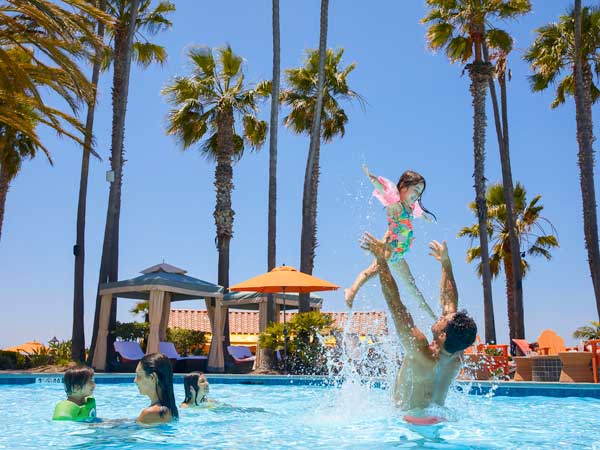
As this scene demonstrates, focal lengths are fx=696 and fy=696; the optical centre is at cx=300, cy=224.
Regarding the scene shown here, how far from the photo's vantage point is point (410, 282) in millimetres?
6199

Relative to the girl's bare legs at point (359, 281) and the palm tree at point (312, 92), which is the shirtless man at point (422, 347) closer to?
the girl's bare legs at point (359, 281)

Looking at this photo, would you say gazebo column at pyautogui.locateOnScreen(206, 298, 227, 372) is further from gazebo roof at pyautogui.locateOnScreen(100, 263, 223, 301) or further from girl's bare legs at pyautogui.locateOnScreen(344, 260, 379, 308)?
girl's bare legs at pyautogui.locateOnScreen(344, 260, 379, 308)

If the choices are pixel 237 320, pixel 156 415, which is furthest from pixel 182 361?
pixel 156 415

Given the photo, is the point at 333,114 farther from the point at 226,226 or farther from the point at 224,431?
the point at 224,431

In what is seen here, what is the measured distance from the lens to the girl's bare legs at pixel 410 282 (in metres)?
5.88

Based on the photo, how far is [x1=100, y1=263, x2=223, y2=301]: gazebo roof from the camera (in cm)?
1636

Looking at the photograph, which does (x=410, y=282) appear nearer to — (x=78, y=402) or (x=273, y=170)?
(x=78, y=402)

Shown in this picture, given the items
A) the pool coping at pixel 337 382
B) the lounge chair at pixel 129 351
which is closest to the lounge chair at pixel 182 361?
the lounge chair at pixel 129 351

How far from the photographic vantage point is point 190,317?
2775 centimetres

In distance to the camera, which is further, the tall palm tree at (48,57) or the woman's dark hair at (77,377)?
the tall palm tree at (48,57)

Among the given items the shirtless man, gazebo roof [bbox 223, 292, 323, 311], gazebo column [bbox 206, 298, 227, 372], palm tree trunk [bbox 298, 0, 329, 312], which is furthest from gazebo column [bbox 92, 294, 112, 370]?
the shirtless man

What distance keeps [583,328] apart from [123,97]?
17.9 meters

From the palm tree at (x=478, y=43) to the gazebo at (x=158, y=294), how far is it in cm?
826

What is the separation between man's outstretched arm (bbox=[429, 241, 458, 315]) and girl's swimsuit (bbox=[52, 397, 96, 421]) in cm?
309
